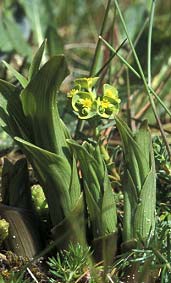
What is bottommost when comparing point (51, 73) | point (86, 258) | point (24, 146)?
point (86, 258)

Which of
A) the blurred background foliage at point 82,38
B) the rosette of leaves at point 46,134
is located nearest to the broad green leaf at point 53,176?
the rosette of leaves at point 46,134

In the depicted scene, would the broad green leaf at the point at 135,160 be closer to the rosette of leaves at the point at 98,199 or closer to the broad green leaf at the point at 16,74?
the rosette of leaves at the point at 98,199

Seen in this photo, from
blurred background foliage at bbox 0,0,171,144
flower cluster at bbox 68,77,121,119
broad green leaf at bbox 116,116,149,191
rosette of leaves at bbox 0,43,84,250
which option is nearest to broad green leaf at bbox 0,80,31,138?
rosette of leaves at bbox 0,43,84,250

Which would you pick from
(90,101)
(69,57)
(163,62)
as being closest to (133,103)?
(163,62)

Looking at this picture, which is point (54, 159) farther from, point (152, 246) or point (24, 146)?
point (152, 246)

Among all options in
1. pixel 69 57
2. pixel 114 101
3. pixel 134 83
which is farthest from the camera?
pixel 69 57

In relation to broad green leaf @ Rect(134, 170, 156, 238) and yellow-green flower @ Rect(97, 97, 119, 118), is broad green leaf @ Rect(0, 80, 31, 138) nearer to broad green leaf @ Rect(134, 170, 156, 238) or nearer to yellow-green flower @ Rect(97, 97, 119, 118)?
yellow-green flower @ Rect(97, 97, 119, 118)
